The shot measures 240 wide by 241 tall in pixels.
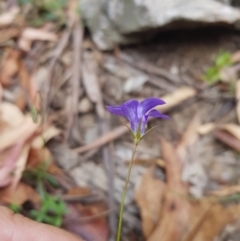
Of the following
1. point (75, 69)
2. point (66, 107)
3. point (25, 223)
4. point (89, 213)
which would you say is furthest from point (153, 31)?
point (25, 223)

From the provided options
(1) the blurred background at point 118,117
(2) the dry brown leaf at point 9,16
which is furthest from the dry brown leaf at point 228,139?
(2) the dry brown leaf at point 9,16

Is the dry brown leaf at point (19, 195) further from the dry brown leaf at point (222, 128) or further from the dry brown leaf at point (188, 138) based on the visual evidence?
the dry brown leaf at point (222, 128)

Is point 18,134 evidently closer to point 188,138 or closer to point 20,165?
point 20,165

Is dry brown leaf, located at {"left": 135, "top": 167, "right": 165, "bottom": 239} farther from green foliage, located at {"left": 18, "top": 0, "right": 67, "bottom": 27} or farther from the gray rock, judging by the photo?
green foliage, located at {"left": 18, "top": 0, "right": 67, "bottom": 27}

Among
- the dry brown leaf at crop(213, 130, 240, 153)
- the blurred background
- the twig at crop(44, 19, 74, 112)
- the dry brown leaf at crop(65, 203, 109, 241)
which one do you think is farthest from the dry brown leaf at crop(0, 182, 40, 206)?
the dry brown leaf at crop(213, 130, 240, 153)

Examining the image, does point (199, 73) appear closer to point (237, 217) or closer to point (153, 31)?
point (153, 31)

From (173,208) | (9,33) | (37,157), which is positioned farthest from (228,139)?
(9,33)

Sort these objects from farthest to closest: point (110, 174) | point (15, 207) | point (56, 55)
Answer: point (56, 55)
point (110, 174)
point (15, 207)
